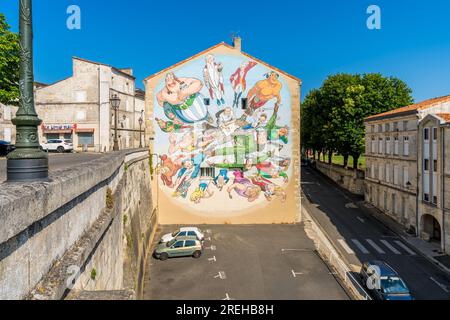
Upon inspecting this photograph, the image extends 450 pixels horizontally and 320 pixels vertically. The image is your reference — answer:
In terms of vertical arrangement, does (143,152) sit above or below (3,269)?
above

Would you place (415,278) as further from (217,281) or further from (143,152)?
(143,152)

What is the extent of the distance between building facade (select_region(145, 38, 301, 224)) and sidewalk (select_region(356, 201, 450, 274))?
31.1 ft

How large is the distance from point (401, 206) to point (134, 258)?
1010 inches

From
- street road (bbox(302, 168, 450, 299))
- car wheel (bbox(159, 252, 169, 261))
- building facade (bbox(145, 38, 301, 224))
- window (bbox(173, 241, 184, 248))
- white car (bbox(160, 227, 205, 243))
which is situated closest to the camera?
street road (bbox(302, 168, 450, 299))

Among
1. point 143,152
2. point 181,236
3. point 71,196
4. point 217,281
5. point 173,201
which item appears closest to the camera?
point 71,196

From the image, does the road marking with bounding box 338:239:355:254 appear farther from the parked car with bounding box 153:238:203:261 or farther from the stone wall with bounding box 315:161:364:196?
the stone wall with bounding box 315:161:364:196

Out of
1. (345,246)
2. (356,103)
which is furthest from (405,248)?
(356,103)

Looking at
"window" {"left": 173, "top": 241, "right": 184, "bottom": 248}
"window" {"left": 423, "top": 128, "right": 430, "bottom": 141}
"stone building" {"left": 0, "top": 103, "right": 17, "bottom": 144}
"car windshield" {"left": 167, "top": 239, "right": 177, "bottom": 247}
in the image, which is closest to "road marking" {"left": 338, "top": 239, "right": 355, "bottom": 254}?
"window" {"left": 423, "top": 128, "right": 430, "bottom": 141}

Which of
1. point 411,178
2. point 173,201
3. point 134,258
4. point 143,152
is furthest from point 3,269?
point 411,178

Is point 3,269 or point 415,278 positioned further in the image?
point 415,278

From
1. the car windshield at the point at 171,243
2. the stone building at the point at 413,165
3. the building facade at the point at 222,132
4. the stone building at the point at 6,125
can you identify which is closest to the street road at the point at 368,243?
the stone building at the point at 413,165

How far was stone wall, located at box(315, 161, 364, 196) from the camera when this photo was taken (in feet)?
146
